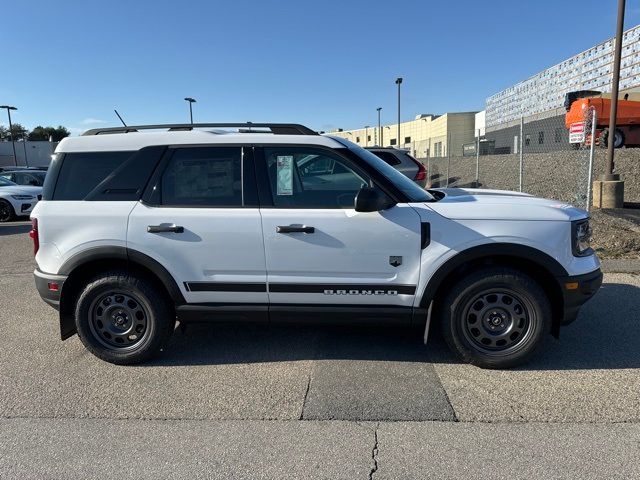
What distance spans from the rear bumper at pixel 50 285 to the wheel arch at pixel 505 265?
2928 mm

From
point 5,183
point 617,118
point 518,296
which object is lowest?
point 518,296

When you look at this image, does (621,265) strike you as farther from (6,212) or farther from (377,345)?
(6,212)

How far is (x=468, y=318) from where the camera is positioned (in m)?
3.78

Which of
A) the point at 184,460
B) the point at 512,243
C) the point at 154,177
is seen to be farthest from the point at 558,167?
the point at 184,460

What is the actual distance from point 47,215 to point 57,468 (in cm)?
204

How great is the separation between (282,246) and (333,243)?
397 mm

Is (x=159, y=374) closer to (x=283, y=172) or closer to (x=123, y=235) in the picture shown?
(x=123, y=235)

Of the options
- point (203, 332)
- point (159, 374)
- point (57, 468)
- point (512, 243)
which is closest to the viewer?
point (57, 468)

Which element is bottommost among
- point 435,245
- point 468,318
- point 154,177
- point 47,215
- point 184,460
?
point 184,460

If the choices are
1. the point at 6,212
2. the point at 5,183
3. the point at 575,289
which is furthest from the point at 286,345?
the point at 5,183

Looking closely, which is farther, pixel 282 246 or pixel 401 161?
pixel 401 161

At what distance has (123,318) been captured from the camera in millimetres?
4027

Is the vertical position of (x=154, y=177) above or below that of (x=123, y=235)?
above

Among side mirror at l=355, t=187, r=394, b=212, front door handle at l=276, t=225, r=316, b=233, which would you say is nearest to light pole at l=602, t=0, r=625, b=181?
side mirror at l=355, t=187, r=394, b=212
